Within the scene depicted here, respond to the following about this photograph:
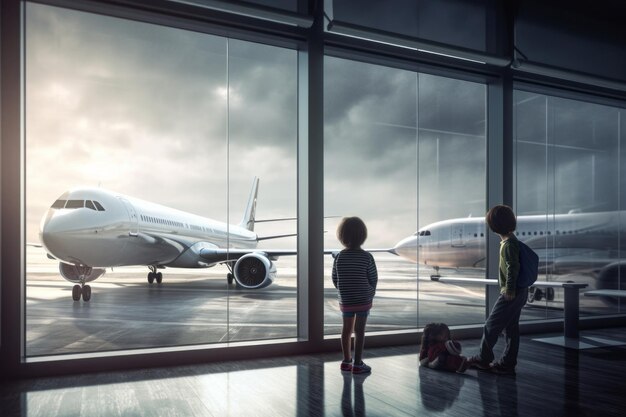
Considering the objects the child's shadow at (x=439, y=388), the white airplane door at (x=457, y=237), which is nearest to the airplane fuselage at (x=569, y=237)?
the white airplane door at (x=457, y=237)

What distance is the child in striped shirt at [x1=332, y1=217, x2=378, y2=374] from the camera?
10.5 ft

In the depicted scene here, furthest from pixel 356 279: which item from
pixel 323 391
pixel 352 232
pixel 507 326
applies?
pixel 507 326

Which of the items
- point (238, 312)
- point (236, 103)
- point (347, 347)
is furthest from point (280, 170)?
point (238, 312)

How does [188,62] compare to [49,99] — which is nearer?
[49,99]

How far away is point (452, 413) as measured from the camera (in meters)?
2.43

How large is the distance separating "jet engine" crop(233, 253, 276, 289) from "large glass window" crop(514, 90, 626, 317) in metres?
3.73

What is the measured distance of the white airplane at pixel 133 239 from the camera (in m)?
5.56

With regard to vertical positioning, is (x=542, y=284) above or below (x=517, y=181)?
below

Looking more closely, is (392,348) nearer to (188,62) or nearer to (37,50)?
(188,62)

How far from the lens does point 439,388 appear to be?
294 cm

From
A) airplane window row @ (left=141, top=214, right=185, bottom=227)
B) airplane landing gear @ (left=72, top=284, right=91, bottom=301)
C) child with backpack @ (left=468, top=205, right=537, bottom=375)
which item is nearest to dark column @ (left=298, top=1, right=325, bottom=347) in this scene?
child with backpack @ (left=468, top=205, right=537, bottom=375)

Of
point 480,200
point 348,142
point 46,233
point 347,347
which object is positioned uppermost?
point 348,142

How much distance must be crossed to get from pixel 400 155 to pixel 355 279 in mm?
2199

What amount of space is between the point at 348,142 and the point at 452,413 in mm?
3095
